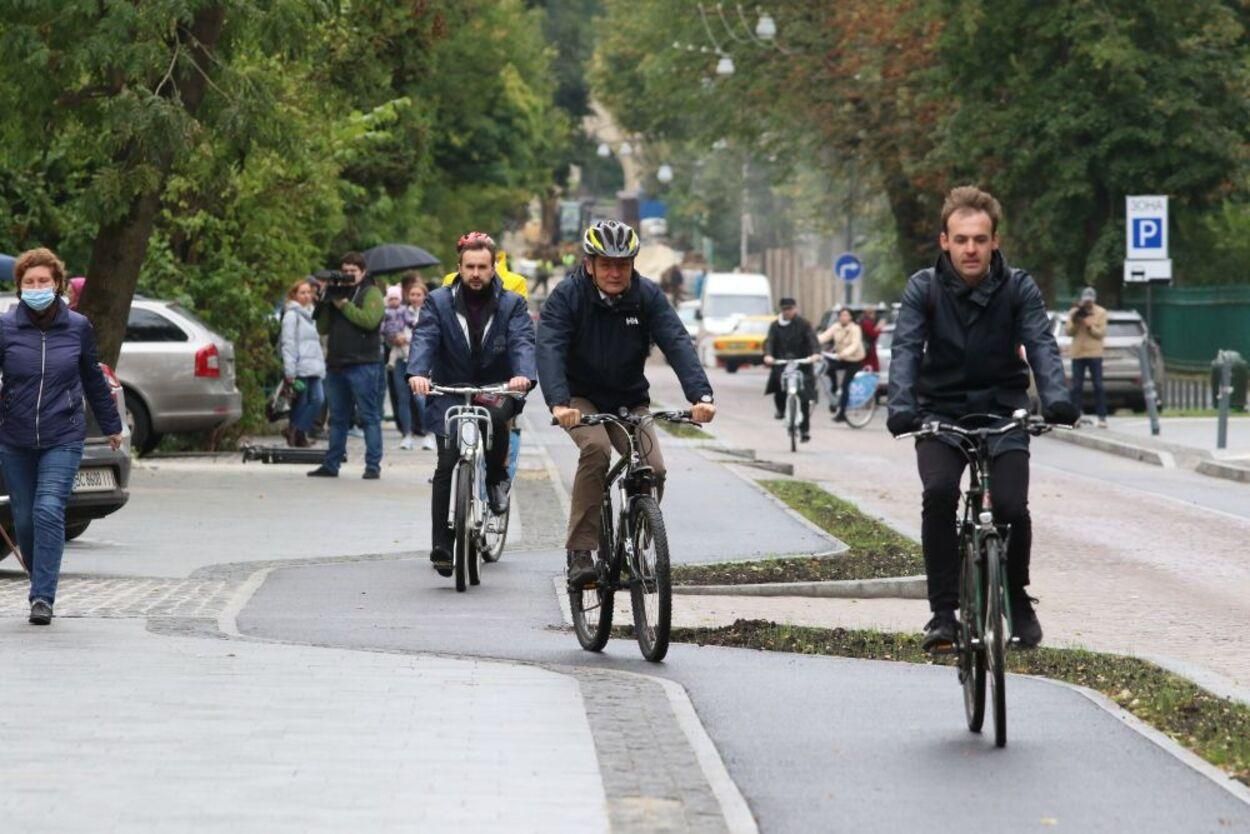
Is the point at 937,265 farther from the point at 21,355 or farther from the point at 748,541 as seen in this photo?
the point at 748,541

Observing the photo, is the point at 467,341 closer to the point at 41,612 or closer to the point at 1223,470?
the point at 41,612

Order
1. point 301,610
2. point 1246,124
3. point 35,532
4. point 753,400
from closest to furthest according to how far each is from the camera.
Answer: point 35,532
point 301,610
point 1246,124
point 753,400

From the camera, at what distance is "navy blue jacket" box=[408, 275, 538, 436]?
13.7m

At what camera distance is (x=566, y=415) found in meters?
10.3

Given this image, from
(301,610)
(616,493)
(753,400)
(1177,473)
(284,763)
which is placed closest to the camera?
(284,763)

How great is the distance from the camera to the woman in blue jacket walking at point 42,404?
37.7ft

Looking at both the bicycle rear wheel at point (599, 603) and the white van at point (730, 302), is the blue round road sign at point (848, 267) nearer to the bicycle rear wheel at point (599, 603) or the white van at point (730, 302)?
the white van at point (730, 302)

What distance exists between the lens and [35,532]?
1149 cm

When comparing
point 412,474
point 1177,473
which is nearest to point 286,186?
point 412,474

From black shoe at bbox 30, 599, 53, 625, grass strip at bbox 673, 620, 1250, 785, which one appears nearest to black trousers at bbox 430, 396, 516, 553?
grass strip at bbox 673, 620, 1250, 785

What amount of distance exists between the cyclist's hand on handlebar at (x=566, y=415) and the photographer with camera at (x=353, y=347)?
10.7 m

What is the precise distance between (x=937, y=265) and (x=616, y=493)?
241 centimetres

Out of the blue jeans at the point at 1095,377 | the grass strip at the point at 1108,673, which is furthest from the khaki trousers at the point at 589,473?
the blue jeans at the point at 1095,377

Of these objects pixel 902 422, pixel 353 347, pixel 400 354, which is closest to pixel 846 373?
pixel 400 354
